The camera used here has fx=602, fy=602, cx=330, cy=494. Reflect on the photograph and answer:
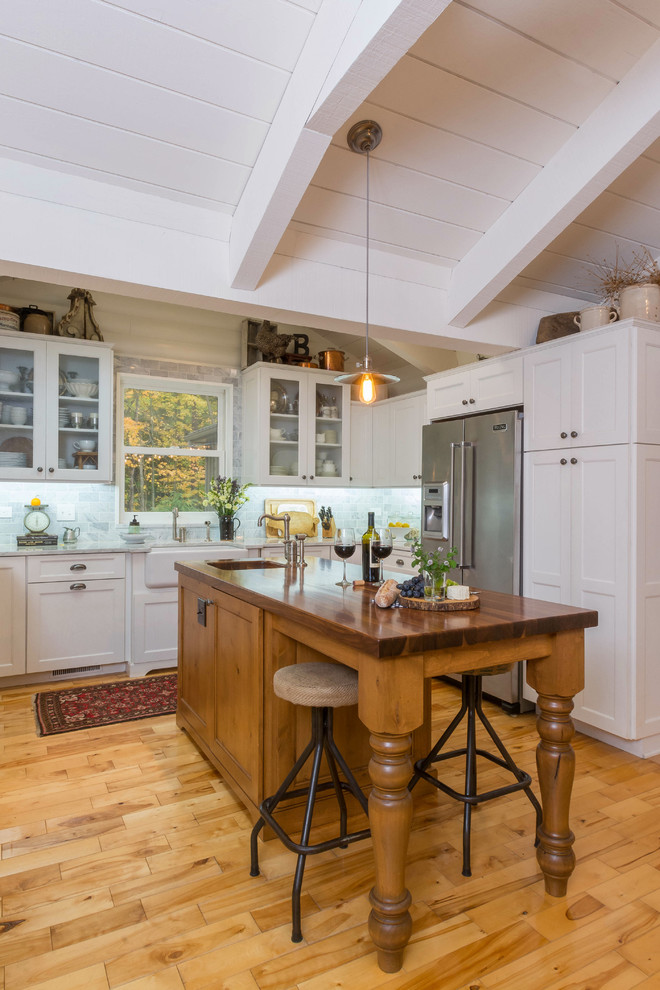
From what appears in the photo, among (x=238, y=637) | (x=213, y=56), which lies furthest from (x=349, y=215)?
(x=238, y=637)

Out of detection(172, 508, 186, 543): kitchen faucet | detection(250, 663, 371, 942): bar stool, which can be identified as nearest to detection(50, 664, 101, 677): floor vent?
detection(172, 508, 186, 543): kitchen faucet

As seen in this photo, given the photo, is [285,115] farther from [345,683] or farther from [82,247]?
[345,683]

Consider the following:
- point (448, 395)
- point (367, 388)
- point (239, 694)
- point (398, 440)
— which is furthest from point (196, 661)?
point (398, 440)

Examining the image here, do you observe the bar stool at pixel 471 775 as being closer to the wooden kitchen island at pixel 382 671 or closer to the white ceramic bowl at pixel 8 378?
the wooden kitchen island at pixel 382 671

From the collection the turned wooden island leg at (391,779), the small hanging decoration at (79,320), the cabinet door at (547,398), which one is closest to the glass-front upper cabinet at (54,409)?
the small hanging decoration at (79,320)

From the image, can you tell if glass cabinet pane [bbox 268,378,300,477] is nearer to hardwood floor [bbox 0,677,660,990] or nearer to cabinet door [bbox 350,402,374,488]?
cabinet door [bbox 350,402,374,488]

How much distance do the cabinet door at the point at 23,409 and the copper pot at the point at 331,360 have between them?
242cm

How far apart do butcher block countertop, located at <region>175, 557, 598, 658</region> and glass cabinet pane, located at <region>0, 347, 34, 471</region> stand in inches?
101

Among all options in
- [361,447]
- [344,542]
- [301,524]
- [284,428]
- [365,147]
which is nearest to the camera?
[344,542]

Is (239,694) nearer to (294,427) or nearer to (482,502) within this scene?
(482,502)

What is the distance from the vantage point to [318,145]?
2.20m

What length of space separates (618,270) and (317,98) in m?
2.26

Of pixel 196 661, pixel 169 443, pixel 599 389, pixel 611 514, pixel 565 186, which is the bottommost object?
pixel 196 661

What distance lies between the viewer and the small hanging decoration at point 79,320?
177 inches
